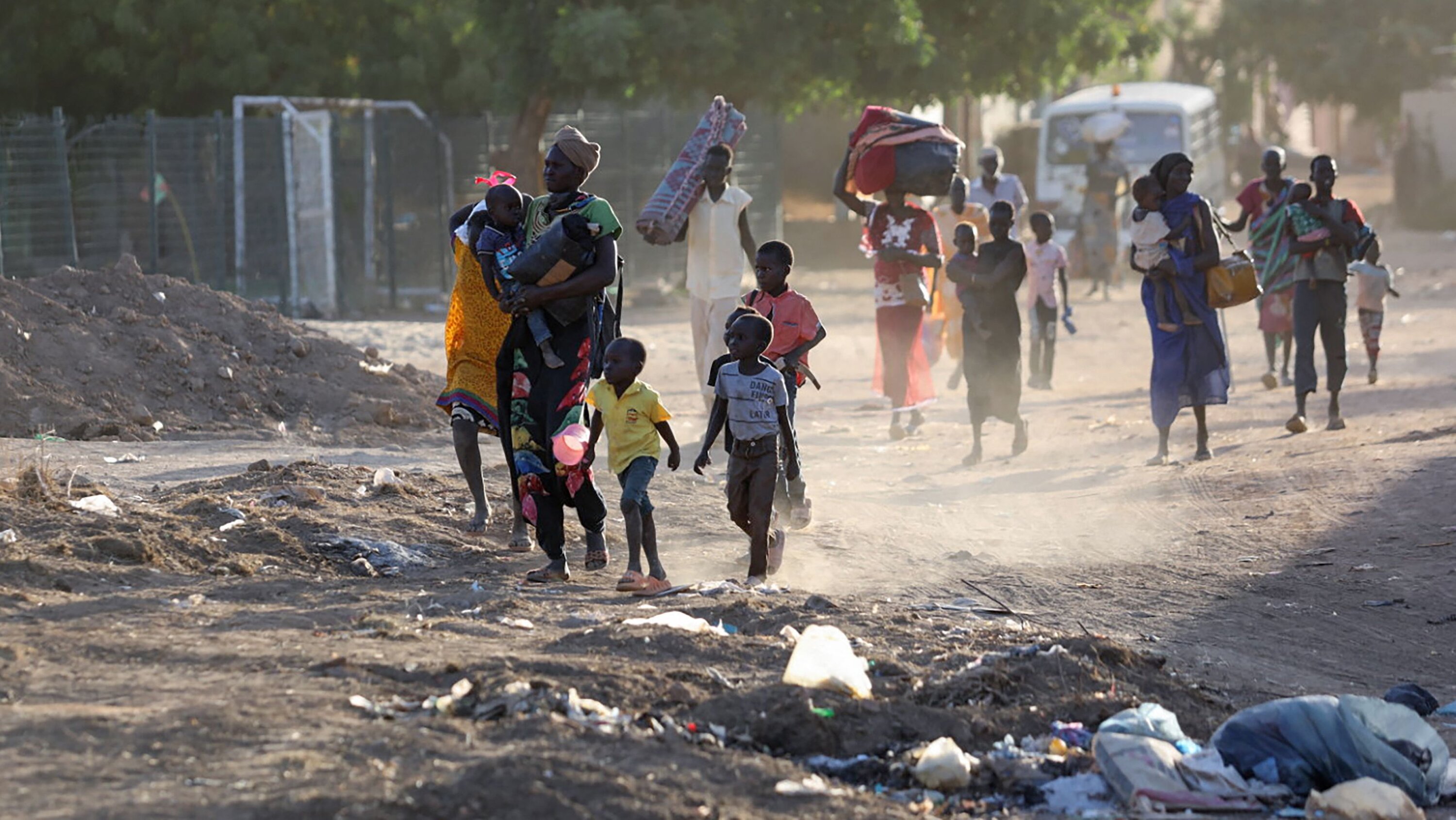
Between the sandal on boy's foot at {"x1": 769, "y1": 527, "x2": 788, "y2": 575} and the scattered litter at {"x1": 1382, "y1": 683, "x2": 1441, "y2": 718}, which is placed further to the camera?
the sandal on boy's foot at {"x1": 769, "y1": 527, "x2": 788, "y2": 575}

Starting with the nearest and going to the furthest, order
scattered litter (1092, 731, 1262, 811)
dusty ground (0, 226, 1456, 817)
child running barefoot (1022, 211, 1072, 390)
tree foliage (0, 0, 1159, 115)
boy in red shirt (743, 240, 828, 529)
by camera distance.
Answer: dusty ground (0, 226, 1456, 817) → scattered litter (1092, 731, 1262, 811) → boy in red shirt (743, 240, 828, 529) → child running barefoot (1022, 211, 1072, 390) → tree foliage (0, 0, 1159, 115)

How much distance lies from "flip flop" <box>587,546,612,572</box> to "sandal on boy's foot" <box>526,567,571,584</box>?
170 mm

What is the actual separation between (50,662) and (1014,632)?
10.3 ft

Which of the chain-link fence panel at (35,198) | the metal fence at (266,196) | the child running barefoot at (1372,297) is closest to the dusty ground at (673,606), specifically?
the child running barefoot at (1372,297)

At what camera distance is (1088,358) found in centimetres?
1669

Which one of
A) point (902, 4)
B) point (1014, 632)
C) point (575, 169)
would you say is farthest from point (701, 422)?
point (902, 4)

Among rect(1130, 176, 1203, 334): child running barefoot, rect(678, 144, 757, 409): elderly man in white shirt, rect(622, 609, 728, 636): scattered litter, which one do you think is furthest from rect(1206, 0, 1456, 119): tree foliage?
rect(622, 609, 728, 636): scattered litter

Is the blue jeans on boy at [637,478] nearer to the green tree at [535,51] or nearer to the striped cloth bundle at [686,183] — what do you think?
the striped cloth bundle at [686,183]

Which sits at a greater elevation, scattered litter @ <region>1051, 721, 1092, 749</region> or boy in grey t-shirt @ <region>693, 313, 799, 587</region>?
boy in grey t-shirt @ <region>693, 313, 799, 587</region>

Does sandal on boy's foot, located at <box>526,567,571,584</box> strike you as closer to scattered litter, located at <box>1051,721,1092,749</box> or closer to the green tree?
scattered litter, located at <box>1051,721,1092,749</box>

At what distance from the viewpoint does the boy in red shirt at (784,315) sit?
24.1 feet

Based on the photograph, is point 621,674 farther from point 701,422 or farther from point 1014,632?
point 701,422

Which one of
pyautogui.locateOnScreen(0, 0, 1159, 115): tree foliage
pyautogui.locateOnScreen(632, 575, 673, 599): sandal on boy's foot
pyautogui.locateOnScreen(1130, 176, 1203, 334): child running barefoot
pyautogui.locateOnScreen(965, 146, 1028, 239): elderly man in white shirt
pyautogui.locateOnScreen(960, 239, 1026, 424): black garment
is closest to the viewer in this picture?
pyautogui.locateOnScreen(632, 575, 673, 599): sandal on boy's foot

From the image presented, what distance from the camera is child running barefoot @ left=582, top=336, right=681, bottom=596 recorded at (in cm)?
634
